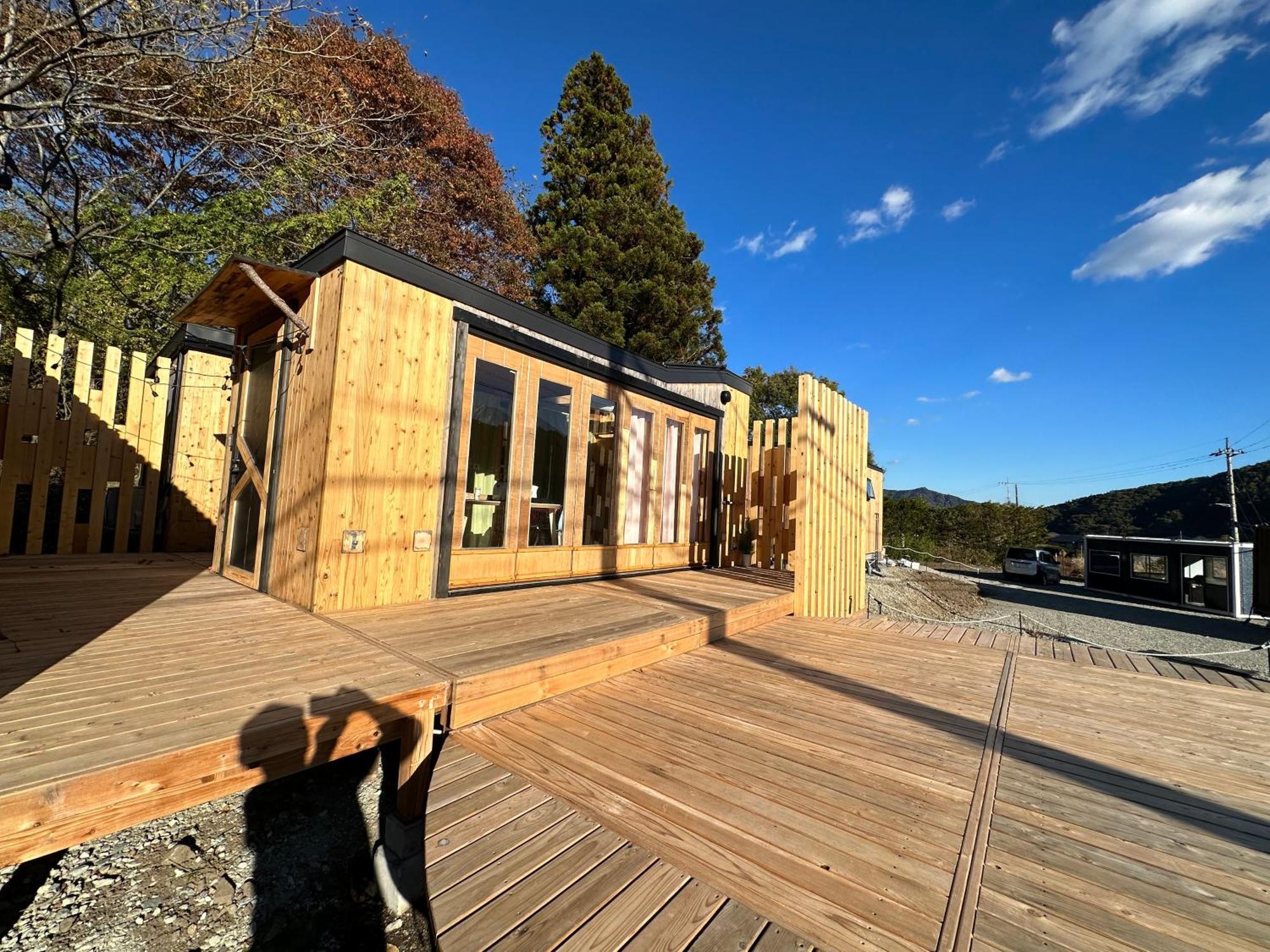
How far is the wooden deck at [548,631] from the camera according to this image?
→ 8.12 ft

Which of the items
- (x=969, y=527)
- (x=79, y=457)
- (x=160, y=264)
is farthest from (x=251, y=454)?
(x=969, y=527)

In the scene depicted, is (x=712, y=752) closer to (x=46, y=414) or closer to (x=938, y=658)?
(x=938, y=658)

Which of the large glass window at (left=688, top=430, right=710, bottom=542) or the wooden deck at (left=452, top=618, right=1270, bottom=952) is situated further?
the large glass window at (left=688, top=430, right=710, bottom=542)

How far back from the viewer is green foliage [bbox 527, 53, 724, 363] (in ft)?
55.8

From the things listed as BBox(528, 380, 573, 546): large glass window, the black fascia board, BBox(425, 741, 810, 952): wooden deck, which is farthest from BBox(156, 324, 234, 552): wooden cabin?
BBox(425, 741, 810, 952): wooden deck

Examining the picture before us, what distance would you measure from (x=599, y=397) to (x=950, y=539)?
2794 centimetres

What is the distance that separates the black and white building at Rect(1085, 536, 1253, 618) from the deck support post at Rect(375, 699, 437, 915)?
2261 cm

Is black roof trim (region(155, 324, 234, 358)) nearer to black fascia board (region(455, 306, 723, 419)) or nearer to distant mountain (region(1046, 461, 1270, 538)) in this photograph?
black fascia board (region(455, 306, 723, 419))

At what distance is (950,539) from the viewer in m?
26.9

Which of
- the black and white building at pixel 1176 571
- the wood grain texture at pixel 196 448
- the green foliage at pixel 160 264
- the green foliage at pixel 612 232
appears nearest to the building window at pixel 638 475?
the wood grain texture at pixel 196 448

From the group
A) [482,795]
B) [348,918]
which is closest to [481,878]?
[482,795]

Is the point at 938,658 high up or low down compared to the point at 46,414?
down

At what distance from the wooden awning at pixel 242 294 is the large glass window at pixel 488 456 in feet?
5.08

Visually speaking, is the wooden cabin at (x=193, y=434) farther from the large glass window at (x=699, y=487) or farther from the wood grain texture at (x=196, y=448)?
the large glass window at (x=699, y=487)
